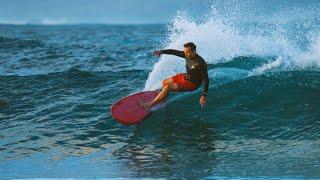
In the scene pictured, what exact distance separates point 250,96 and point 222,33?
23.1 feet

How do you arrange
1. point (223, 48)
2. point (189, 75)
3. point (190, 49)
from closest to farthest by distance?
point (190, 49) < point (189, 75) < point (223, 48)

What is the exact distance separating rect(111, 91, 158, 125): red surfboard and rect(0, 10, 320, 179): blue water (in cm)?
31

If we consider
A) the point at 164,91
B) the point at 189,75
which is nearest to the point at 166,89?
the point at 164,91

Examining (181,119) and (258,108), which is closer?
(181,119)

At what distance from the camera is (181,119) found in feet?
48.8

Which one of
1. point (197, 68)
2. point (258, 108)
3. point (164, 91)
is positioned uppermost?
point (197, 68)

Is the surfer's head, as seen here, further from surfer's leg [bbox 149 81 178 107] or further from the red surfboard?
the red surfboard

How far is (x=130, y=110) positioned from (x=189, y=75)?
1.62 metres

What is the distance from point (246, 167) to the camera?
35.1 feet

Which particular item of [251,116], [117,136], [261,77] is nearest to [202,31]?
[261,77]

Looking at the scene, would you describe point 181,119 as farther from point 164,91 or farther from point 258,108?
point 258,108

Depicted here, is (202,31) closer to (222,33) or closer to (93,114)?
(222,33)

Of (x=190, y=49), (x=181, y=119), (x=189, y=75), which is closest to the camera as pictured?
(x=190, y=49)

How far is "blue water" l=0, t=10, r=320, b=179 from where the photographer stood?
10969 millimetres
